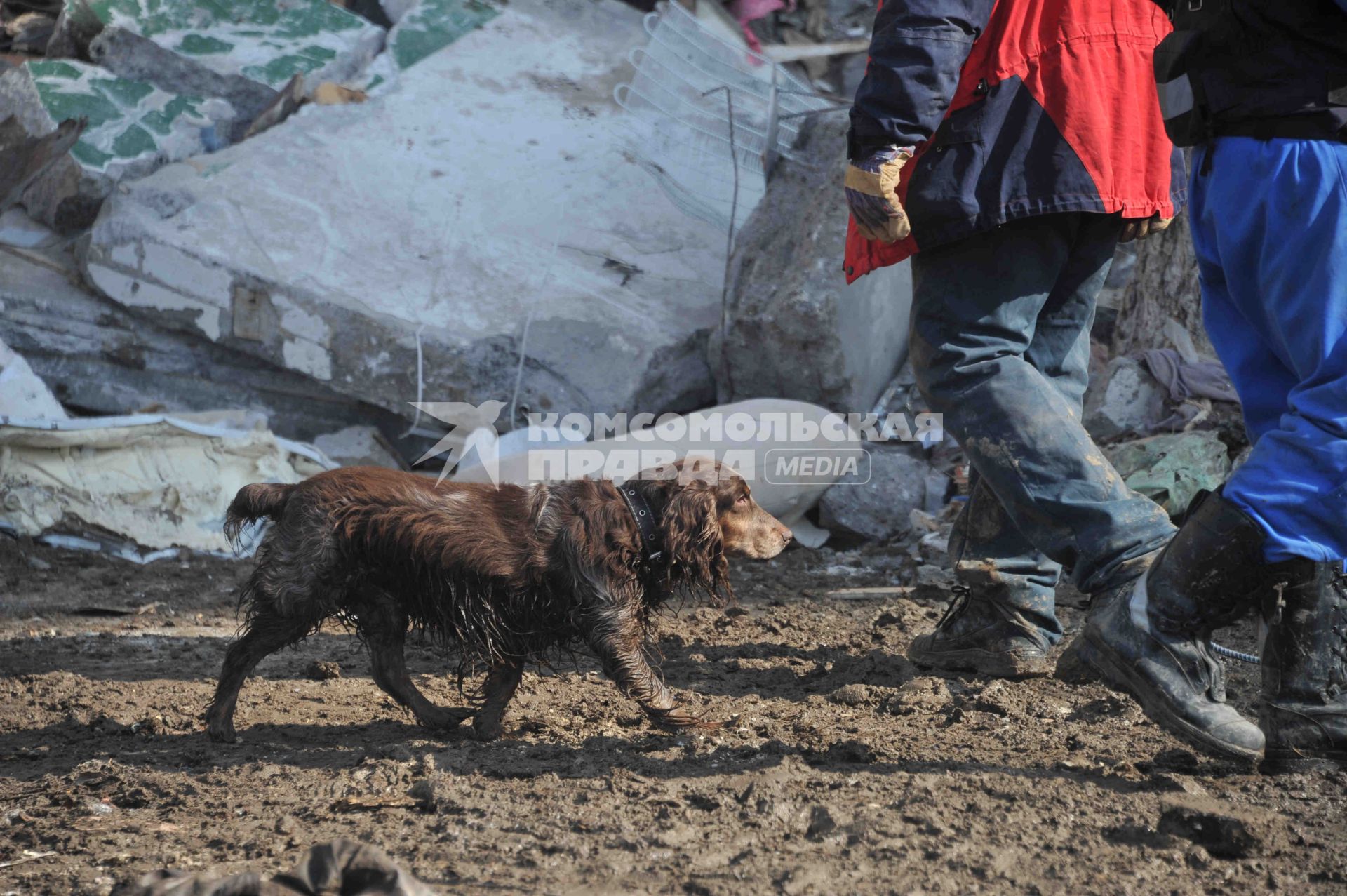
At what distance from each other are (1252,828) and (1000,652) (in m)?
1.14

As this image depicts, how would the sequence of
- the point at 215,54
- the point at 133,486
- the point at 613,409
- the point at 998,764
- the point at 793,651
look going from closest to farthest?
the point at 998,764, the point at 793,651, the point at 133,486, the point at 613,409, the point at 215,54

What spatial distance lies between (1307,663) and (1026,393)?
88cm

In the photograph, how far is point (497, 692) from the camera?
3.40 metres

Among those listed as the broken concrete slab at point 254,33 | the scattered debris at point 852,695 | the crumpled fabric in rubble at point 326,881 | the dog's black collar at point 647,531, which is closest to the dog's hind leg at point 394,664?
the dog's black collar at point 647,531

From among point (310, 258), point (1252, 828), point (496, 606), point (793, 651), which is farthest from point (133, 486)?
point (1252, 828)

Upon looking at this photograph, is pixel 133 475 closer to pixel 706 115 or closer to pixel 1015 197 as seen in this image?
pixel 706 115

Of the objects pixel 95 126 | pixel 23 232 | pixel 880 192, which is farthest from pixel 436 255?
pixel 880 192

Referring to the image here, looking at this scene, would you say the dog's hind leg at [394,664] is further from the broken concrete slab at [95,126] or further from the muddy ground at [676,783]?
the broken concrete slab at [95,126]

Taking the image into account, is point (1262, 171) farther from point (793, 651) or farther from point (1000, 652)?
point (793, 651)

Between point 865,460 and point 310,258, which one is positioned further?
point 310,258

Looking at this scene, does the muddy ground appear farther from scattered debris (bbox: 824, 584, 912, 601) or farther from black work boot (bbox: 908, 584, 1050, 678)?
scattered debris (bbox: 824, 584, 912, 601)

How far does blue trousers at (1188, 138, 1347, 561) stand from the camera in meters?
2.37

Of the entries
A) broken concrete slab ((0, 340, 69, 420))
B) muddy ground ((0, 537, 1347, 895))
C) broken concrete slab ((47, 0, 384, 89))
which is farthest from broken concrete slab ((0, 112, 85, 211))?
muddy ground ((0, 537, 1347, 895))

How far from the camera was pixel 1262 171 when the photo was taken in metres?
2.44
